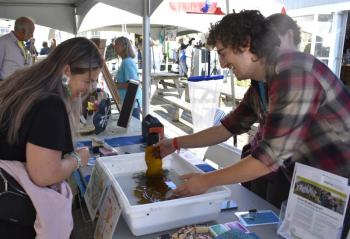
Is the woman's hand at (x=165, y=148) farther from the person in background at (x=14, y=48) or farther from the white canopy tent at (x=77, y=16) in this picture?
the person in background at (x=14, y=48)

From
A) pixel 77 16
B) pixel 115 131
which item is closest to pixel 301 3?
pixel 115 131

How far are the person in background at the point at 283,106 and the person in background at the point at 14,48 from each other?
2.88m

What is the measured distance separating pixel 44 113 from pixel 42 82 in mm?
111

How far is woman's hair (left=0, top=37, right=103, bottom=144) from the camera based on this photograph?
90 cm

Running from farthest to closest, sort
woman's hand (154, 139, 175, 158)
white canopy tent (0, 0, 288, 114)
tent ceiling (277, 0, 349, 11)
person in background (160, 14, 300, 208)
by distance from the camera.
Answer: white canopy tent (0, 0, 288, 114) → tent ceiling (277, 0, 349, 11) → woman's hand (154, 139, 175, 158) → person in background (160, 14, 300, 208)

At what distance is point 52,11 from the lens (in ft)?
18.5

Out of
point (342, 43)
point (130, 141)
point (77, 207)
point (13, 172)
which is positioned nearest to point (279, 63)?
point (13, 172)

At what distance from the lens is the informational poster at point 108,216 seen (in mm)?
909

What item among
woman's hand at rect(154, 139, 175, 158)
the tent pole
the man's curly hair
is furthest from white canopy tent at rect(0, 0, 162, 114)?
the man's curly hair

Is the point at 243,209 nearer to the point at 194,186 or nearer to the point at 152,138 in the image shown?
the point at 194,186

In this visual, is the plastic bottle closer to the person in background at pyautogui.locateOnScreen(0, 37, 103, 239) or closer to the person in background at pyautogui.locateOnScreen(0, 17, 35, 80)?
the person in background at pyautogui.locateOnScreen(0, 37, 103, 239)

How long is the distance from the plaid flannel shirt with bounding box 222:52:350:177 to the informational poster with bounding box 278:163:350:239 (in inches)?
3.1

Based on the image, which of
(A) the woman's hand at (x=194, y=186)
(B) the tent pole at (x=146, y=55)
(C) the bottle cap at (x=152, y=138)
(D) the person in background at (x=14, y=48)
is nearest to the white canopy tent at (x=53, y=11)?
(D) the person in background at (x=14, y=48)

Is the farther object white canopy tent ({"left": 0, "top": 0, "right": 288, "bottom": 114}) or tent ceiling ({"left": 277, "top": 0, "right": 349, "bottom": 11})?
white canopy tent ({"left": 0, "top": 0, "right": 288, "bottom": 114})
